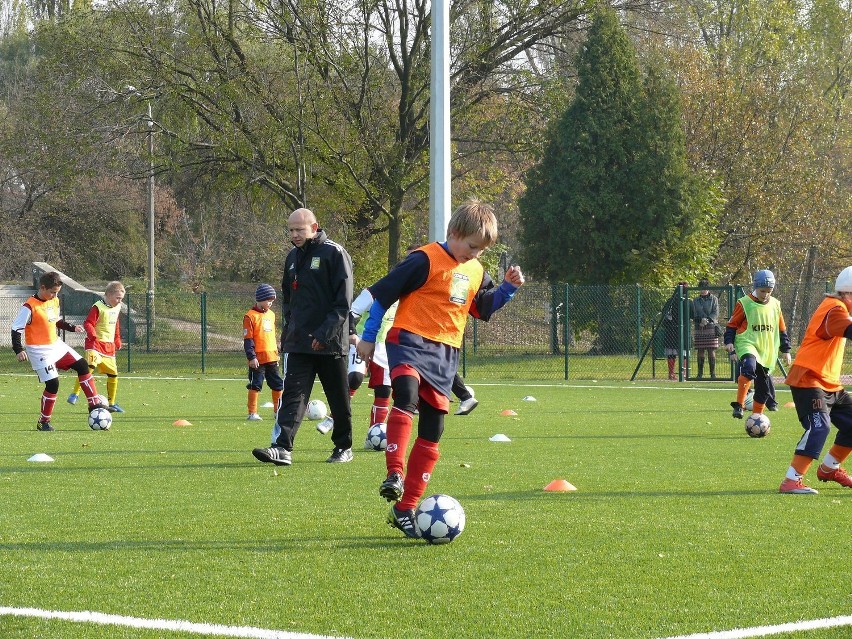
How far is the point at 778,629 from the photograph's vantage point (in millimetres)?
4289

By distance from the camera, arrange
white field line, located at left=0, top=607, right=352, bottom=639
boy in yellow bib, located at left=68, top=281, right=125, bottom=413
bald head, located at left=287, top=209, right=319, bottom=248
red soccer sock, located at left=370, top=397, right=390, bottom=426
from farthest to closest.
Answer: boy in yellow bib, located at left=68, top=281, right=125, bottom=413 < red soccer sock, located at left=370, top=397, right=390, bottom=426 < bald head, located at left=287, top=209, right=319, bottom=248 < white field line, located at left=0, top=607, right=352, bottom=639

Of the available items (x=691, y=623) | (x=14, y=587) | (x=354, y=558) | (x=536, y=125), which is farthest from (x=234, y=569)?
(x=536, y=125)

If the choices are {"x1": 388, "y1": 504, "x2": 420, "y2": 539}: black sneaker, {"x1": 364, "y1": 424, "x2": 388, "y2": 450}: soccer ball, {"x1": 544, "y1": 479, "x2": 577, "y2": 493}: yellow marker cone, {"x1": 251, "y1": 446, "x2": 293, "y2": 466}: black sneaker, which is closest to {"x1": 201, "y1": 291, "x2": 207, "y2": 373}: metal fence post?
{"x1": 364, "y1": 424, "x2": 388, "y2": 450}: soccer ball

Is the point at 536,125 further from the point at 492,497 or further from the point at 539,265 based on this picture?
the point at 492,497

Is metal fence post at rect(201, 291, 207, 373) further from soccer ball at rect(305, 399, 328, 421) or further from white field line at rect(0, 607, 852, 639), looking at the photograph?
white field line at rect(0, 607, 852, 639)

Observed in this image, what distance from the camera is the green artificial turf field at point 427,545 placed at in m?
4.49

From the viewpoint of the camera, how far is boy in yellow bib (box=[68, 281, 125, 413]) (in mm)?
16250

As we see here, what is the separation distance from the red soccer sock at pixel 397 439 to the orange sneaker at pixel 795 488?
124 inches

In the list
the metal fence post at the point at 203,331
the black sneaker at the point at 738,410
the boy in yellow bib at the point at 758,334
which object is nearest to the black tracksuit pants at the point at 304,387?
the boy in yellow bib at the point at 758,334

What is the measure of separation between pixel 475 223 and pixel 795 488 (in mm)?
3378

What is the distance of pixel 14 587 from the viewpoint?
16.3 feet

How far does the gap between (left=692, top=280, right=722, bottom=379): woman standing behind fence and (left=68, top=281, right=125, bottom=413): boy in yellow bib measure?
12.5m

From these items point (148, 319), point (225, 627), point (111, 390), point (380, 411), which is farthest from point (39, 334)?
point (148, 319)

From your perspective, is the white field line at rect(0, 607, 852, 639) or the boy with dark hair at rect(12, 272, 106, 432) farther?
the boy with dark hair at rect(12, 272, 106, 432)
